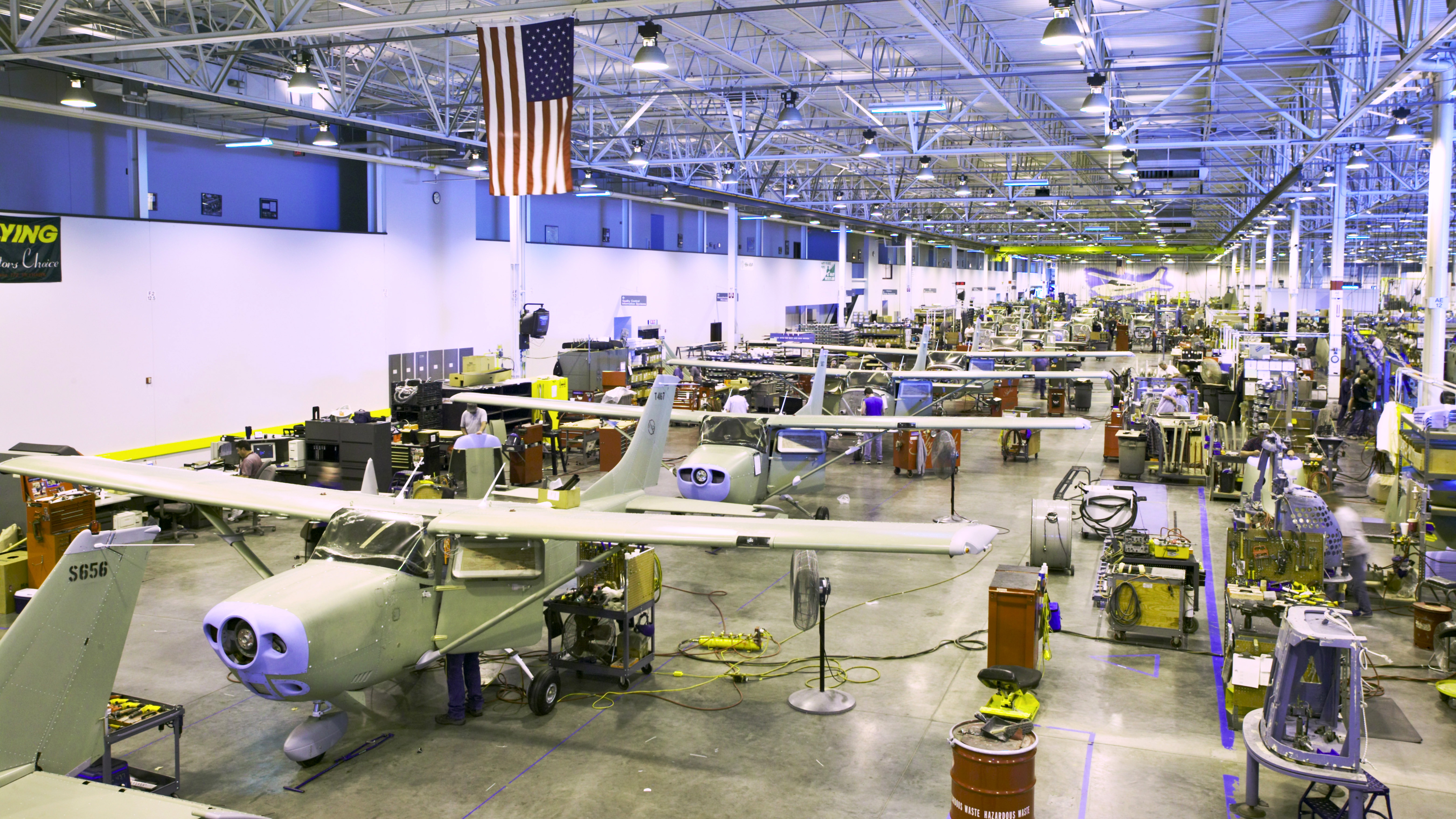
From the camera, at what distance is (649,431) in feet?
41.7

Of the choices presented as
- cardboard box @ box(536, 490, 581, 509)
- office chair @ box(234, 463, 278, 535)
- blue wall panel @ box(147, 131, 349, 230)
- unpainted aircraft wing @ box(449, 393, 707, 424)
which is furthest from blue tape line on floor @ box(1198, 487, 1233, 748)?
blue wall panel @ box(147, 131, 349, 230)

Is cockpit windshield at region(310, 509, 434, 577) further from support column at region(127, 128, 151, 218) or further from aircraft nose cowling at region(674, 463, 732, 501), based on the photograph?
support column at region(127, 128, 151, 218)

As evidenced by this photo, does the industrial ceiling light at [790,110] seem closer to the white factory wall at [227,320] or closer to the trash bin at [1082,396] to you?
the white factory wall at [227,320]

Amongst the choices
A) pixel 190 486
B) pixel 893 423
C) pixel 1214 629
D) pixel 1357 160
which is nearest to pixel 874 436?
pixel 893 423

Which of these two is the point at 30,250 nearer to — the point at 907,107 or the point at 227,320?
the point at 227,320

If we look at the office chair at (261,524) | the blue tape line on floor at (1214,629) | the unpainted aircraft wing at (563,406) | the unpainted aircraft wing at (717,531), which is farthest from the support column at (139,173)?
the blue tape line on floor at (1214,629)

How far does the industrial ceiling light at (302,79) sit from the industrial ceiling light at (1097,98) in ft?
38.8

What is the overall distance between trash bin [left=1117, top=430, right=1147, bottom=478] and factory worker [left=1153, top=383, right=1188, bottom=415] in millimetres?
1476

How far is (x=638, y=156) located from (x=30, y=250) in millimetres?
12904

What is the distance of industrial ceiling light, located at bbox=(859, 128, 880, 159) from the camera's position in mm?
21484

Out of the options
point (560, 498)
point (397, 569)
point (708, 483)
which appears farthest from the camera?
point (708, 483)

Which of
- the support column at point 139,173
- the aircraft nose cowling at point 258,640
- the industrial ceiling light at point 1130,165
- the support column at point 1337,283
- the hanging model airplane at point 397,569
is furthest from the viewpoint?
the support column at point 1337,283

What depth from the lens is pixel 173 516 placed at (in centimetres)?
1584

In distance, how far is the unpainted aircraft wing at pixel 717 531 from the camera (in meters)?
7.40
